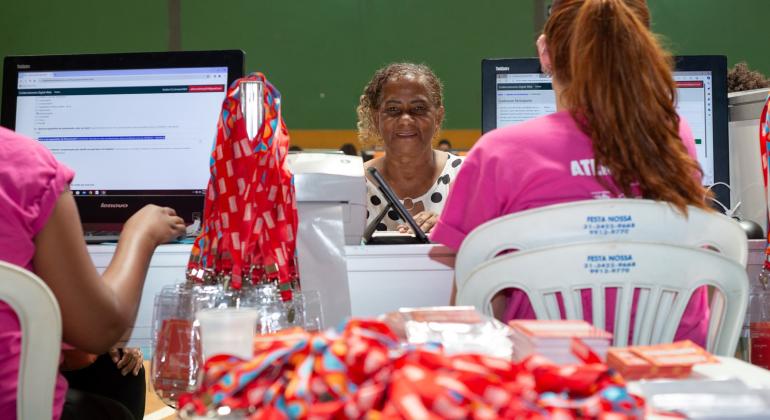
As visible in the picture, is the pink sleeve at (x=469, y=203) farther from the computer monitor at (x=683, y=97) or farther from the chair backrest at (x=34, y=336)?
the computer monitor at (x=683, y=97)

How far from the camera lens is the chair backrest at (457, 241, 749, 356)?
1.16 metres

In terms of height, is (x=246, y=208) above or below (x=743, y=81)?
below

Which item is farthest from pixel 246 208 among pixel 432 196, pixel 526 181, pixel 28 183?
pixel 432 196

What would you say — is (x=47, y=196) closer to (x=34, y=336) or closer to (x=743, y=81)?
(x=34, y=336)

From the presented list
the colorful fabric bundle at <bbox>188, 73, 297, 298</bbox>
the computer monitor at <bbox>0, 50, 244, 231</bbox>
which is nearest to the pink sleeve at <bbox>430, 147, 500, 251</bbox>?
the colorful fabric bundle at <bbox>188, 73, 297, 298</bbox>

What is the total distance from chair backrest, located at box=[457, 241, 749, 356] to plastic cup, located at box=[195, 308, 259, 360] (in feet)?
1.54

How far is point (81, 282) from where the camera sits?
3.91 feet

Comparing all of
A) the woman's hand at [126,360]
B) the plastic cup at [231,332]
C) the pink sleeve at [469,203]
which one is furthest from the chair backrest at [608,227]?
the woman's hand at [126,360]

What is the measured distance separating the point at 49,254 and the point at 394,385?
2.53 feet

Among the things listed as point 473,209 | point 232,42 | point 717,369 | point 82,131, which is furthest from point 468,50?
point 717,369

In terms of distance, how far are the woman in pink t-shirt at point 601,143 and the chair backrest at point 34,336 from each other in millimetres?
701

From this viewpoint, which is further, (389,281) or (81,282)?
(389,281)

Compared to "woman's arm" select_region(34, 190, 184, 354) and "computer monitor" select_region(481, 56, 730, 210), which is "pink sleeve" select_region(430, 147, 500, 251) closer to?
"woman's arm" select_region(34, 190, 184, 354)

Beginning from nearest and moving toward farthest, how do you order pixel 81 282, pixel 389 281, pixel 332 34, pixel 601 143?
pixel 81 282 < pixel 601 143 < pixel 389 281 < pixel 332 34
